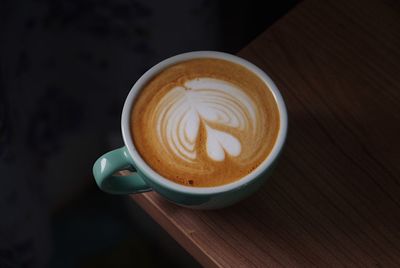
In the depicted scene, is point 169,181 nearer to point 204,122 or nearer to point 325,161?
point 204,122

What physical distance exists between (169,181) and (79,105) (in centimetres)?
45

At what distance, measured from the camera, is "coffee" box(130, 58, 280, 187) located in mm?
609

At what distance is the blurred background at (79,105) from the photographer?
32.9 inches

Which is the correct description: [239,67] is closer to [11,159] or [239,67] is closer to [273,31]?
[273,31]

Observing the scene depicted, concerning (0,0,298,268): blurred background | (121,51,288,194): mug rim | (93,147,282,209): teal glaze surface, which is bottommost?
(0,0,298,268): blurred background

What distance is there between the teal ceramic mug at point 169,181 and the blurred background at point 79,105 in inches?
7.8

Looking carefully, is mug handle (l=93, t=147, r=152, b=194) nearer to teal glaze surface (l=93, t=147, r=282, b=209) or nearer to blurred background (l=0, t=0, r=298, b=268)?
teal glaze surface (l=93, t=147, r=282, b=209)

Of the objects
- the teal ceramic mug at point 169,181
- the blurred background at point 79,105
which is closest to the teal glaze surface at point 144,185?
the teal ceramic mug at point 169,181

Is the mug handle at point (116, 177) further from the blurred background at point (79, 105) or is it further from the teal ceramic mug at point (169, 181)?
the blurred background at point (79, 105)

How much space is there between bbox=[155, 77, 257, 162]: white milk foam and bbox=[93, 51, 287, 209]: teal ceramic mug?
2 centimetres

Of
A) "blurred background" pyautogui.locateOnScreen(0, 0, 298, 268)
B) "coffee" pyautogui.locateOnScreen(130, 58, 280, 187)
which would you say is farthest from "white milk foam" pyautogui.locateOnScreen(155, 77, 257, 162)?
"blurred background" pyautogui.locateOnScreen(0, 0, 298, 268)

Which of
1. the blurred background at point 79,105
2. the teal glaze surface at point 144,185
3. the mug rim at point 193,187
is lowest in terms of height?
the blurred background at point 79,105

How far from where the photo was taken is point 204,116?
2.07 ft

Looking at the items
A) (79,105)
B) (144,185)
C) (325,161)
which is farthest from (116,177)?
(79,105)
